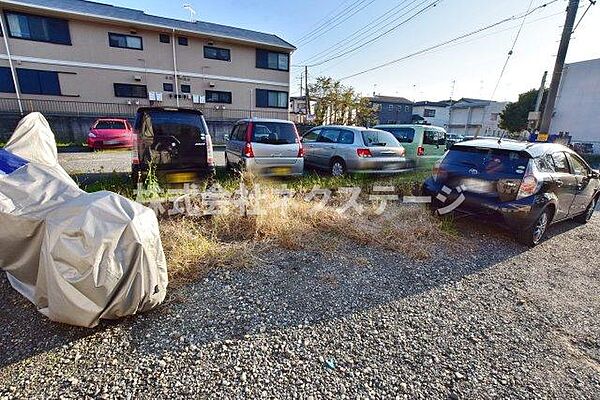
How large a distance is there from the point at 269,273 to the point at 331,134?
593 cm

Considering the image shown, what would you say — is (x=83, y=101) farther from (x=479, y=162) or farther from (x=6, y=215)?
(x=479, y=162)

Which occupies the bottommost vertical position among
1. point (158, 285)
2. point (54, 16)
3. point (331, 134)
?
point (158, 285)

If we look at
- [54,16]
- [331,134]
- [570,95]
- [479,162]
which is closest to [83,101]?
[54,16]

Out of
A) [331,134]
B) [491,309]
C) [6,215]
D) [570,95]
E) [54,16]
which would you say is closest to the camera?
[6,215]

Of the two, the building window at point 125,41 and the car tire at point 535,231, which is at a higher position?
the building window at point 125,41

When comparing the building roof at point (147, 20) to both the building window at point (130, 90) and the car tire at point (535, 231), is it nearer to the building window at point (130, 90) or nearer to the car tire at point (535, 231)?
the building window at point (130, 90)

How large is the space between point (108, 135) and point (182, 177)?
10.7 meters

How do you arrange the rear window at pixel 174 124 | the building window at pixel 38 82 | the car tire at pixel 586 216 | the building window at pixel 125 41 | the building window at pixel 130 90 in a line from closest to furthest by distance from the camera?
the rear window at pixel 174 124
the car tire at pixel 586 216
the building window at pixel 38 82
the building window at pixel 125 41
the building window at pixel 130 90

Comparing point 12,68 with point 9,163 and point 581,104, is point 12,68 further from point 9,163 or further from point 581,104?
point 581,104

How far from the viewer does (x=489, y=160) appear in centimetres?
A: 454

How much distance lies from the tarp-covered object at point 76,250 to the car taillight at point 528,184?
15.8 ft

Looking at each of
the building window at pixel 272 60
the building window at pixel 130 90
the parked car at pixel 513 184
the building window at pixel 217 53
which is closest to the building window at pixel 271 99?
the building window at pixel 272 60

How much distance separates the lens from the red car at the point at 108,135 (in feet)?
43.3

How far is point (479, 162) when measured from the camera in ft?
15.1
